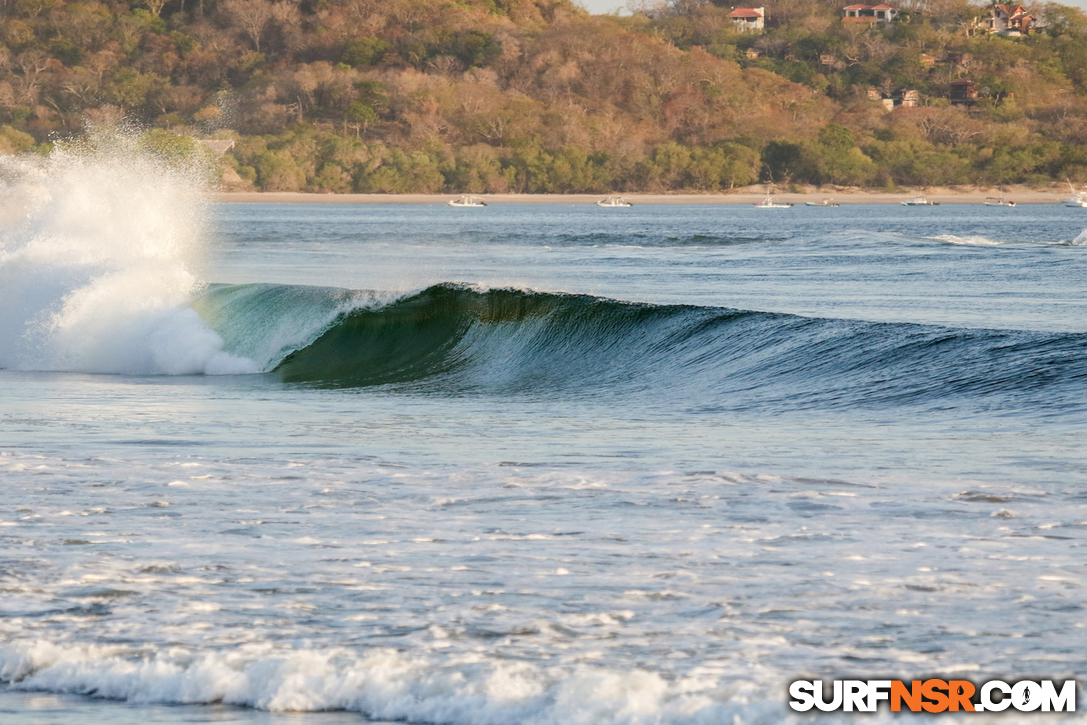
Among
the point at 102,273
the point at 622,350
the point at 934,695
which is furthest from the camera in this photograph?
the point at 102,273

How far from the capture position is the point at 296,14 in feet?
604

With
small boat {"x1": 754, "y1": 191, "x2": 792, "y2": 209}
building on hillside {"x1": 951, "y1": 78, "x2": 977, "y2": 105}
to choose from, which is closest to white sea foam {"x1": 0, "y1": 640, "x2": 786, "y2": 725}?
small boat {"x1": 754, "y1": 191, "x2": 792, "y2": 209}

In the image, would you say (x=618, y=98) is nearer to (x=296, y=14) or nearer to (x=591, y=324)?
(x=296, y=14)

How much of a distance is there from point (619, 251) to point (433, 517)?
40717 millimetres

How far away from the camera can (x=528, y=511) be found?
7.58m

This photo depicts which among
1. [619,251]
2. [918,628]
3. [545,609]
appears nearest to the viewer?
[918,628]

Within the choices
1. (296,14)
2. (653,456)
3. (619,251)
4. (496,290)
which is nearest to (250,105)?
(296,14)

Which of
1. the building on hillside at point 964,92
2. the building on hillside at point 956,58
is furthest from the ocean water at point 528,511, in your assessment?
the building on hillside at point 956,58

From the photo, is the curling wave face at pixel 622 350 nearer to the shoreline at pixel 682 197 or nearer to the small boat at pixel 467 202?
the small boat at pixel 467 202

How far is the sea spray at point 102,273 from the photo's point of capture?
18.6 metres

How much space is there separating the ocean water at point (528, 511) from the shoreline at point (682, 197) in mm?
120684

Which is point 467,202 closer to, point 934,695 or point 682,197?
point 682,197

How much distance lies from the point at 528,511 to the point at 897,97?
18859 centimetres

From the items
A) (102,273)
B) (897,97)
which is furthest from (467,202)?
(102,273)
